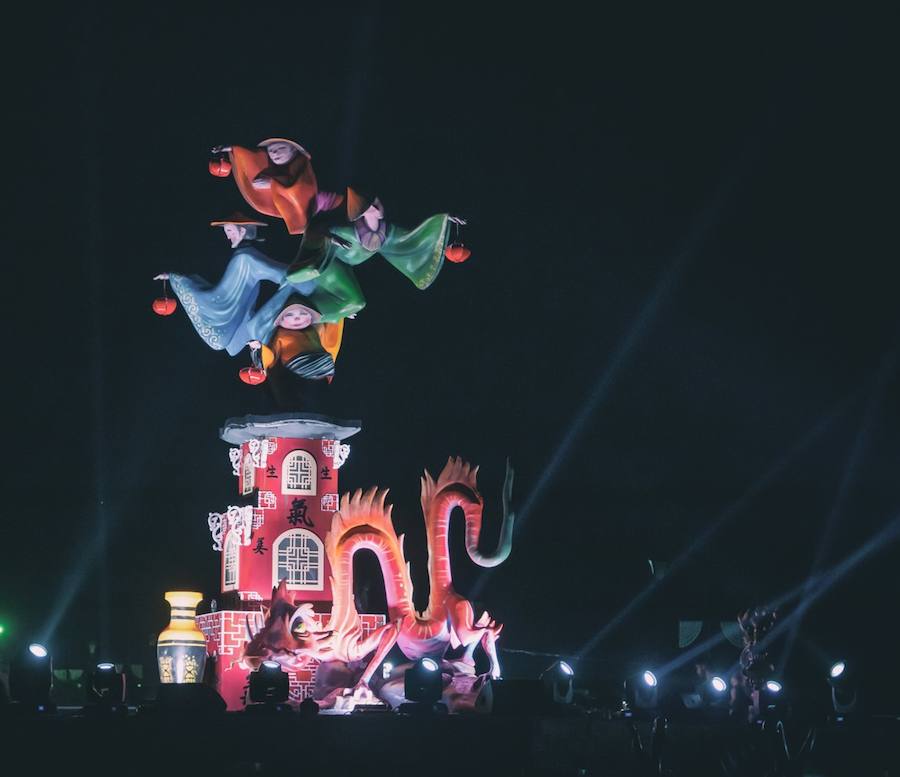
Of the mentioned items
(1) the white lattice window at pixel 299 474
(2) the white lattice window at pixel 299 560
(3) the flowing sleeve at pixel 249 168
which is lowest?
(2) the white lattice window at pixel 299 560

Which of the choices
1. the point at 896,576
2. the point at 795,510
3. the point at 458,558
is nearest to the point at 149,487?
the point at 458,558

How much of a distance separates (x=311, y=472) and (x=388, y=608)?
10.1ft

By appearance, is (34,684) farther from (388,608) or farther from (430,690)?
(388,608)

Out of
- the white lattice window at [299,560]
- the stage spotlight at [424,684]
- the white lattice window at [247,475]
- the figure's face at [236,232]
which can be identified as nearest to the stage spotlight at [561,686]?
the stage spotlight at [424,684]

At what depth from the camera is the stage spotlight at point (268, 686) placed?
60.0 feet

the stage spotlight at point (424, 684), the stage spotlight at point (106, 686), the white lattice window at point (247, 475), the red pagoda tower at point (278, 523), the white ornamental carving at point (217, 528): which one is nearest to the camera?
the stage spotlight at point (106, 686)

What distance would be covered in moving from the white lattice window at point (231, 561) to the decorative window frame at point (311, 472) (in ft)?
3.92

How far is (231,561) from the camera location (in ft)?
81.5

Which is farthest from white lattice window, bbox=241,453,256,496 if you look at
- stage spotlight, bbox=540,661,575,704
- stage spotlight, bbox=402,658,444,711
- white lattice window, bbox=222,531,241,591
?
stage spotlight, bbox=402,658,444,711

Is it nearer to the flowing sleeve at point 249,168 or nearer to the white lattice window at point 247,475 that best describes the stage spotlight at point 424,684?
the white lattice window at point 247,475

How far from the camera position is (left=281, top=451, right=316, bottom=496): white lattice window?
2491 cm

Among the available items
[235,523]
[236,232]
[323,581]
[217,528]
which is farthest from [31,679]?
[236,232]

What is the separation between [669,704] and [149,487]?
17.6 metres

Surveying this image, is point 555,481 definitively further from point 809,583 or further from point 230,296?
point 230,296
